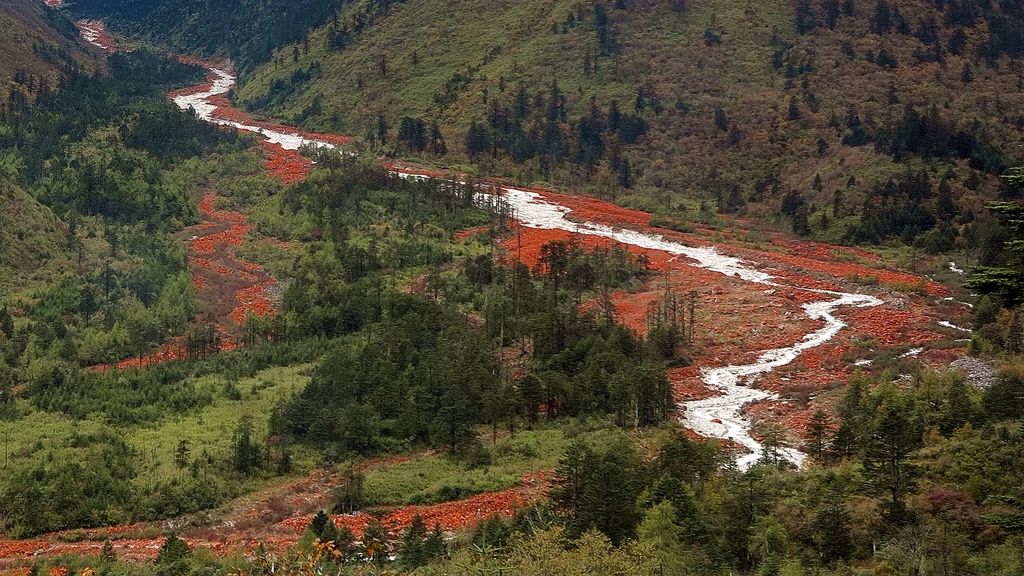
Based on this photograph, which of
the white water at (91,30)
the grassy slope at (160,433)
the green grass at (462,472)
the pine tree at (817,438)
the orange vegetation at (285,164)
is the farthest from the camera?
the white water at (91,30)

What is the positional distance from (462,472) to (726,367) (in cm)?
1455

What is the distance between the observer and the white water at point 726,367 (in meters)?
30.9

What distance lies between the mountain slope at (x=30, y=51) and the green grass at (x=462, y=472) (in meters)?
69.1

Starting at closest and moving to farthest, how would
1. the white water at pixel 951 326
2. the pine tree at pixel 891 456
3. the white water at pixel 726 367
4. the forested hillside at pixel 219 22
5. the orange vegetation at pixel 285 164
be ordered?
the pine tree at pixel 891 456, the white water at pixel 726 367, the white water at pixel 951 326, the orange vegetation at pixel 285 164, the forested hillside at pixel 219 22

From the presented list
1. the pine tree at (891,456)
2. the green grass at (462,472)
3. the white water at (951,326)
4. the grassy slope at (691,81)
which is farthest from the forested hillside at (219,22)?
the pine tree at (891,456)

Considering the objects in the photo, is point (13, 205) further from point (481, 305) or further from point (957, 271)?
point (957, 271)

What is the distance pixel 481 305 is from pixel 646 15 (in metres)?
63.0

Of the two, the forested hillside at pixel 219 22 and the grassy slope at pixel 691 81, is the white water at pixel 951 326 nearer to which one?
the grassy slope at pixel 691 81

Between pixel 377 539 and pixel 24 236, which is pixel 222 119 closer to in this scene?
pixel 24 236

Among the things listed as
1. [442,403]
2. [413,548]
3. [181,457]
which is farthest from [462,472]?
[181,457]

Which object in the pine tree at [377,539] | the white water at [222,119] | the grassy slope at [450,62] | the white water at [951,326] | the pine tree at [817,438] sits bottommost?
the pine tree at [377,539]

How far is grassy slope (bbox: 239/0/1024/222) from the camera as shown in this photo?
70.9 m

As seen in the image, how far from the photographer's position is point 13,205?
48.1 metres

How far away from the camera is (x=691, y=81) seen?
84562mm
